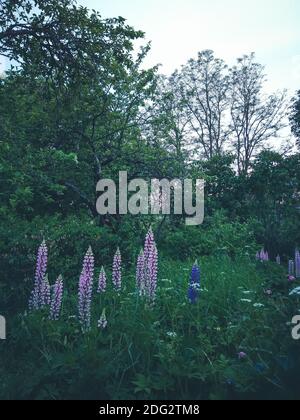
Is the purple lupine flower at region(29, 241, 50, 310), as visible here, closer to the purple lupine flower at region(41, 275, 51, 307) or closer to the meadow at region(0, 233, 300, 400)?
the purple lupine flower at region(41, 275, 51, 307)

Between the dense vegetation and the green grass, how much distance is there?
16mm

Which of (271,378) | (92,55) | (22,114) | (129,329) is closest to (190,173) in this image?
(92,55)

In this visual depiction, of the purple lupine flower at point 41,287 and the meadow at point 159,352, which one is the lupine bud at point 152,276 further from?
the purple lupine flower at point 41,287

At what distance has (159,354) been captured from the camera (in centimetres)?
361

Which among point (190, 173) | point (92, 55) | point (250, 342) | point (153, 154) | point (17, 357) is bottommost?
point (17, 357)

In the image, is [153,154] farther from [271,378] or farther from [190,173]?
[271,378]

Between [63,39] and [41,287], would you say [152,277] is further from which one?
[63,39]

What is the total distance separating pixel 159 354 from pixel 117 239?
3.62m

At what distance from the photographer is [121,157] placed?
1158cm

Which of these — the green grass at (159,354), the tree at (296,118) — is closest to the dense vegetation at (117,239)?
the green grass at (159,354)

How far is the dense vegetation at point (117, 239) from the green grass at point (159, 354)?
2 centimetres

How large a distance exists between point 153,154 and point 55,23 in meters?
4.67

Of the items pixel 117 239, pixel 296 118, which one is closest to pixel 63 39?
pixel 117 239

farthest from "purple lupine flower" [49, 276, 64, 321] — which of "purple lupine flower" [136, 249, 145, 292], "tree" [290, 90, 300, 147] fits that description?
"tree" [290, 90, 300, 147]
